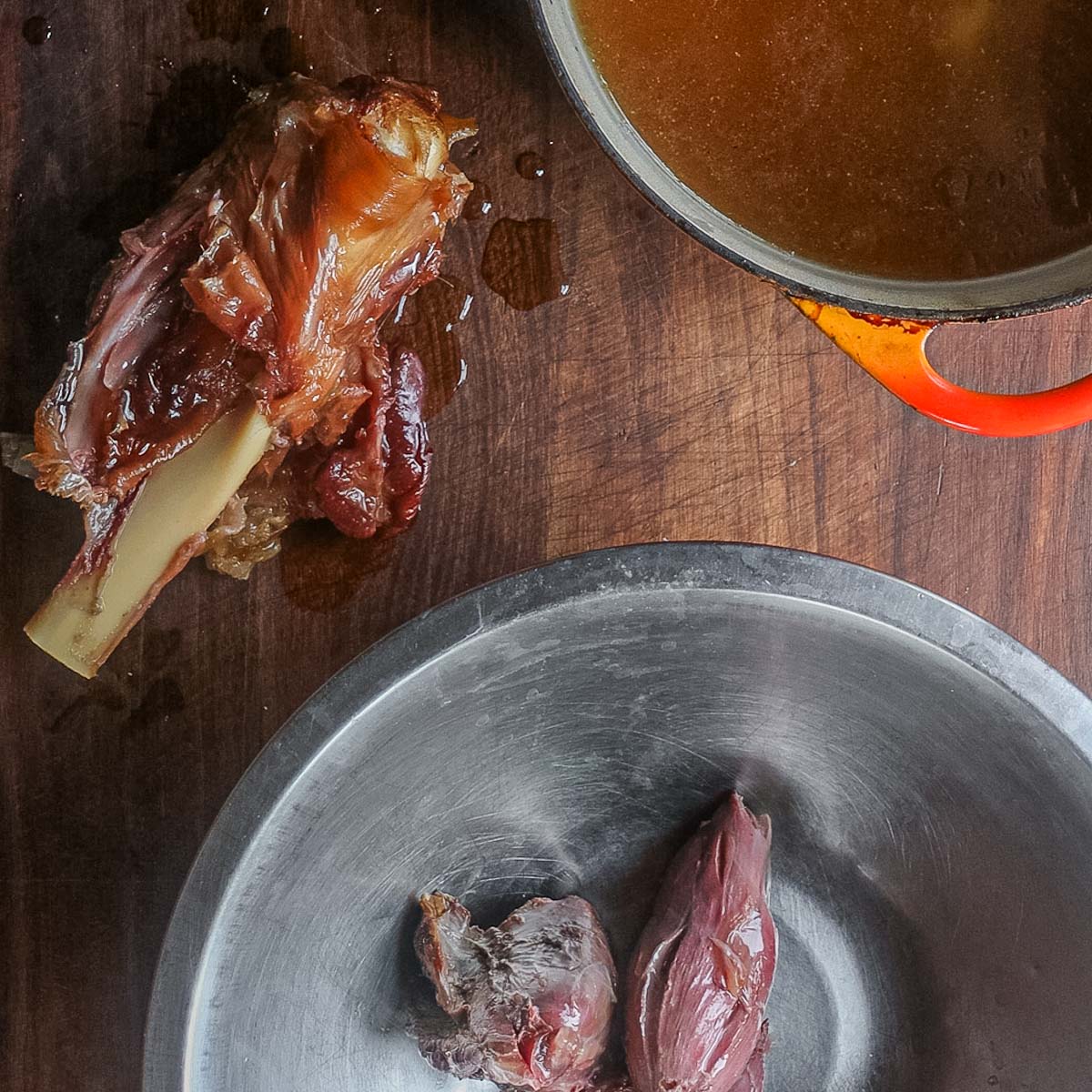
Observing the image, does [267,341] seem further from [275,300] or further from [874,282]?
[874,282]

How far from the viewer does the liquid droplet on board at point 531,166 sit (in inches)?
75.5

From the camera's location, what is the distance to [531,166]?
6.30ft

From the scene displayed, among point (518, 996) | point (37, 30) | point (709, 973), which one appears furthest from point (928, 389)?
point (37, 30)

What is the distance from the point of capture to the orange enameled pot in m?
1.58

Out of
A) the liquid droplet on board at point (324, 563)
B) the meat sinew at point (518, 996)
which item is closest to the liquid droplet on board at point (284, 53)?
the liquid droplet on board at point (324, 563)

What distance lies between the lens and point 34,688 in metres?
1.94

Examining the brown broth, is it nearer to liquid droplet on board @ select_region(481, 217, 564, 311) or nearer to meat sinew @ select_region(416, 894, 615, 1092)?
liquid droplet on board @ select_region(481, 217, 564, 311)

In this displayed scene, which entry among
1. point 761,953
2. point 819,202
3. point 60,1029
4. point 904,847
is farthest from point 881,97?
point 60,1029

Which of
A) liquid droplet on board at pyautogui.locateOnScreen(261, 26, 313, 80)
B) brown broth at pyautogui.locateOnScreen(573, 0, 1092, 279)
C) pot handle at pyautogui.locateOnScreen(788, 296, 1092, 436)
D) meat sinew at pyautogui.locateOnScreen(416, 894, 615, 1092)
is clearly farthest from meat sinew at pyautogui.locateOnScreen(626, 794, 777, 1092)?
liquid droplet on board at pyautogui.locateOnScreen(261, 26, 313, 80)

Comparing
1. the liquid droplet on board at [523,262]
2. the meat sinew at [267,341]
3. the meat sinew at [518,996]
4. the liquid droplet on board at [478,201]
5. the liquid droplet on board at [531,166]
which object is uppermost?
the liquid droplet on board at [531,166]

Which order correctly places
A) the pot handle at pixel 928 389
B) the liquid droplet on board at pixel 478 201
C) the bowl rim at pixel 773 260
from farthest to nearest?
the liquid droplet on board at pixel 478 201 → the pot handle at pixel 928 389 → the bowl rim at pixel 773 260

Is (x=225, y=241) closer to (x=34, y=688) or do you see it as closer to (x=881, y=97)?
(x=34, y=688)

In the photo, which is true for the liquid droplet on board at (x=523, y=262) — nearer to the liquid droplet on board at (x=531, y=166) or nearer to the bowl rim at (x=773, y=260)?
the liquid droplet on board at (x=531, y=166)

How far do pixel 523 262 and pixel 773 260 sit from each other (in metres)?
0.47
